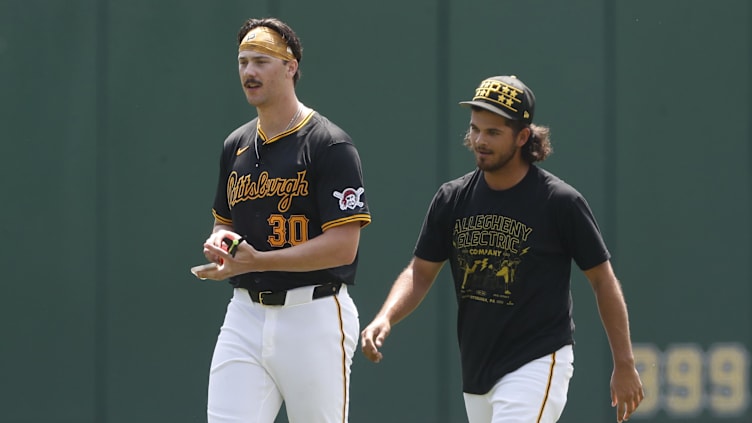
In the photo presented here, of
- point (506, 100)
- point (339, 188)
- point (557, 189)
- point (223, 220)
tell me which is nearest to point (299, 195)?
point (339, 188)

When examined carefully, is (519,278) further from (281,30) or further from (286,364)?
(281,30)

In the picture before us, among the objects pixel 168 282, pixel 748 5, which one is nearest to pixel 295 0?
pixel 168 282

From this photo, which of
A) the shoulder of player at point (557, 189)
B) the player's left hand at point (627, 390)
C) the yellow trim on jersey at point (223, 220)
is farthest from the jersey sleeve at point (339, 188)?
the player's left hand at point (627, 390)

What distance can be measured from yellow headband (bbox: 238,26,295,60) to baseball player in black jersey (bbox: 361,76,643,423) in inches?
29.5

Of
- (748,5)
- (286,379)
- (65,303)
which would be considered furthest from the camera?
(748,5)

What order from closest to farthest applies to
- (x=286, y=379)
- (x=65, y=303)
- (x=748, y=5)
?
(x=286, y=379) → (x=65, y=303) → (x=748, y=5)

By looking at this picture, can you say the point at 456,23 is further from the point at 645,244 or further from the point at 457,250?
the point at 457,250

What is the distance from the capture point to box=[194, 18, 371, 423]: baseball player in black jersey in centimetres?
427

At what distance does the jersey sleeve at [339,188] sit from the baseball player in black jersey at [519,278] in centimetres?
38

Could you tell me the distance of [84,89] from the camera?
671cm

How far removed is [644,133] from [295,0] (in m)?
2.20

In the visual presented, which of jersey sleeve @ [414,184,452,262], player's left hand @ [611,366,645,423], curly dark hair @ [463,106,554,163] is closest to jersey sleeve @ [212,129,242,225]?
jersey sleeve @ [414,184,452,262]

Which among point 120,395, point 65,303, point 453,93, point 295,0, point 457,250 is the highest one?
point 295,0

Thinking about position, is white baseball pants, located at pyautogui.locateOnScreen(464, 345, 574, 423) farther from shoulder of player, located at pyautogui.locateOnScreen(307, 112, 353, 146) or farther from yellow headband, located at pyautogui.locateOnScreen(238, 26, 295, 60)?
yellow headband, located at pyautogui.locateOnScreen(238, 26, 295, 60)
